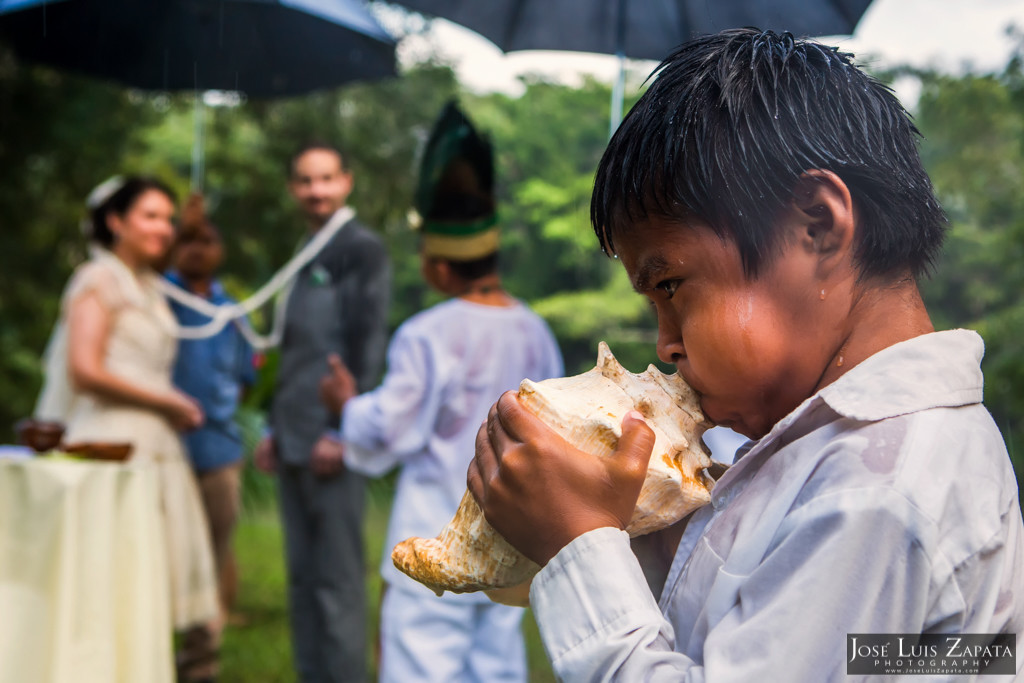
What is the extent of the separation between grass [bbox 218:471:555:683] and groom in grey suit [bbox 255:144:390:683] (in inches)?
14.1

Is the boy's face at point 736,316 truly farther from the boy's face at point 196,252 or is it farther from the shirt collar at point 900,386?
the boy's face at point 196,252

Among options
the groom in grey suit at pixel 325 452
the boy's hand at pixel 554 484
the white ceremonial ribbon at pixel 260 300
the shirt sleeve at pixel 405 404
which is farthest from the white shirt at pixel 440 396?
the boy's hand at pixel 554 484

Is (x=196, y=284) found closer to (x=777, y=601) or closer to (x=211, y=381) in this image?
(x=211, y=381)

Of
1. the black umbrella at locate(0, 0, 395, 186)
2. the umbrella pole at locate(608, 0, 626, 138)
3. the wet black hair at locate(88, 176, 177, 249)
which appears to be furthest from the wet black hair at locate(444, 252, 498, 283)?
the wet black hair at locate(88, 176, 177, 249)

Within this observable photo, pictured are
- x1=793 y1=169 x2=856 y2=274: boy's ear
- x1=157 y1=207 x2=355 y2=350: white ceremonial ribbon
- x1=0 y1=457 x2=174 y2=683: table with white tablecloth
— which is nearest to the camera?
x1=793 y1=169 x2=856 y2=274: boy's ear

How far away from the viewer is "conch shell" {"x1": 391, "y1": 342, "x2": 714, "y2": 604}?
3.50 feet

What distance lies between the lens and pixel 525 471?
1058 mm

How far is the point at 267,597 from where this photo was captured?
6.66m

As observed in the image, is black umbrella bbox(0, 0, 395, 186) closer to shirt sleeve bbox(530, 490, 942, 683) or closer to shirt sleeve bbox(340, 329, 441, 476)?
shirt sleeve bbox(340, 329, 441, 476)

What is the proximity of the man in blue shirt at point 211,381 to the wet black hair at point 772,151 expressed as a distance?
4418mm

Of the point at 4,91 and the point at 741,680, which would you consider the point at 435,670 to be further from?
the point at 4,91

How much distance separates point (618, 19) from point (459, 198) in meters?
0.96

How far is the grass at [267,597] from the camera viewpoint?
16.1 feet

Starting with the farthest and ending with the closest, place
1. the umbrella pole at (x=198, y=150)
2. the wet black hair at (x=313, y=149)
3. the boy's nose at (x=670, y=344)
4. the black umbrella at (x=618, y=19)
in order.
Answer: the umbrella pole at (x=198, y=150) < the wet black hair at (x=313, y=149) < the black umbrella at (x=618, y=19) < the boy's nose at (x=670, y=344)
